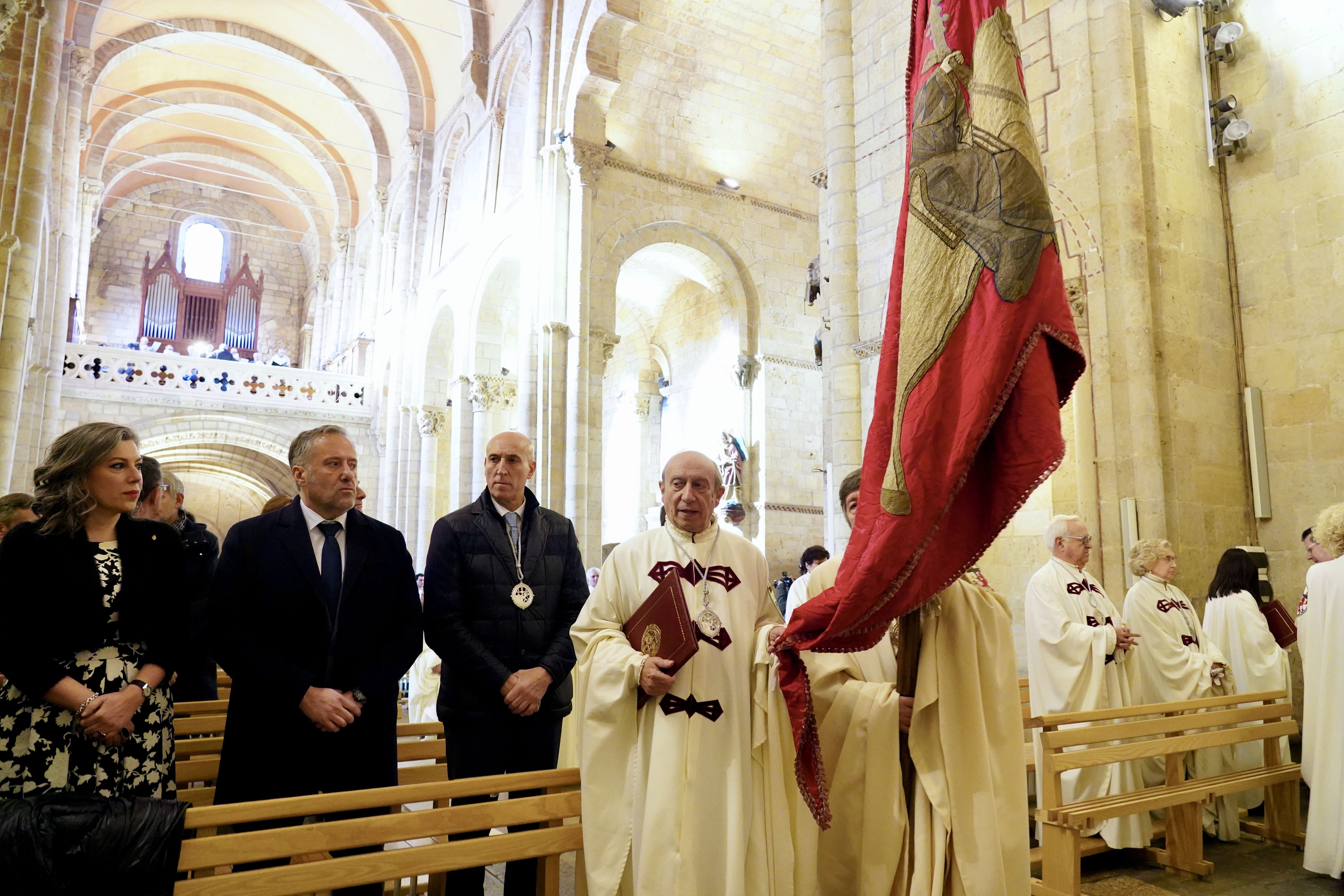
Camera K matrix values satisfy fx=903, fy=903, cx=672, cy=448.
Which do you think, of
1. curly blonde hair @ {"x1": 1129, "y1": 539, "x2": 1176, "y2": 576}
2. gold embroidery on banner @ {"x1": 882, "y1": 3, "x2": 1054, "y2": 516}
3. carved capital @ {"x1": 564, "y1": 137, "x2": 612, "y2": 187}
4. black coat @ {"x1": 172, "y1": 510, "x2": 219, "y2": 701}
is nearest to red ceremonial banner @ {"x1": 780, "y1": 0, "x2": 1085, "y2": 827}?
gold embroidery on banner @ {"x1": 882, "y1": 3, "x2": 1054, "y2": 516}

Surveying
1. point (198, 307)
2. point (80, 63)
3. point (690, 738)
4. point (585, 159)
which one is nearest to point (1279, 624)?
point (690, 738)

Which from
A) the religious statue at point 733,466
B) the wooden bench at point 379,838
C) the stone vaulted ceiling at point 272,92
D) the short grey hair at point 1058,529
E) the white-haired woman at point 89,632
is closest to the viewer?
the wooden bench at point 379,838

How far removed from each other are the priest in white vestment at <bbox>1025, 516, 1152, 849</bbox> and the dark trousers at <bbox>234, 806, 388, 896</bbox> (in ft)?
9.78

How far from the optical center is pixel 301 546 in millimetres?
2820

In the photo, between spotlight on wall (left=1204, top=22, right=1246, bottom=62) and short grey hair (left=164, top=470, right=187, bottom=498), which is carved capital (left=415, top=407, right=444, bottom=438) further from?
spotlight on wall (left=1204, top=22, right=1246, bottom=62)

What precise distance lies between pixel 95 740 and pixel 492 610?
47.2 inches

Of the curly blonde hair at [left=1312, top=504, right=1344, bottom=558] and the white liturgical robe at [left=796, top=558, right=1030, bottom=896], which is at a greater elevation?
the curly blonde hair at [left=1312, top=504, right=1344, bottom=558]

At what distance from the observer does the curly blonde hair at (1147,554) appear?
16.2 ft

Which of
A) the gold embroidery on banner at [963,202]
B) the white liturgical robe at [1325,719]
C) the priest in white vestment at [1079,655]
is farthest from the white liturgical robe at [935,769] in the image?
the white liturgical robe at [1325,719]

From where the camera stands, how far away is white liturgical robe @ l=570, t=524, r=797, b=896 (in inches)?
96.4

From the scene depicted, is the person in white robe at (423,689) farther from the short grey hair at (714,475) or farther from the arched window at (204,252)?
the arched window at (204,252)

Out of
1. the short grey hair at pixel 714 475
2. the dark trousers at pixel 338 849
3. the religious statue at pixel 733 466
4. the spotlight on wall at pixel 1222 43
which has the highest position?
the spotlight on wall at pixel 1222 43

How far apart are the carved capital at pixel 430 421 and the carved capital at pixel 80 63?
8.34 m

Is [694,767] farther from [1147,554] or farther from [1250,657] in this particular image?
[1250,657]
